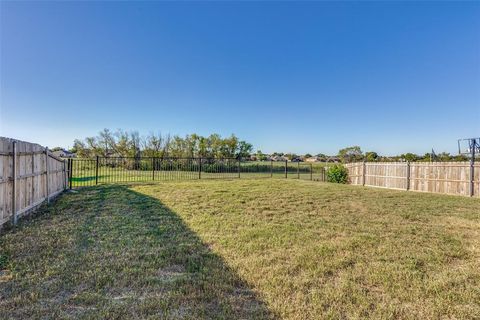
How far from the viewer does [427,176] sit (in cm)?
1095

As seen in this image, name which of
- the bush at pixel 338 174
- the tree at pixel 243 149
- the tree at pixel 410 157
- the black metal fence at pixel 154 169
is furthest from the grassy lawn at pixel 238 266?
the tree at pixel 243 149

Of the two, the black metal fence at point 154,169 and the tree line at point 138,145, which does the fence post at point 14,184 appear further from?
the tree line at point 138,145

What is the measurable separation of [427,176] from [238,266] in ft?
38.6

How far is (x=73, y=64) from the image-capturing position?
10.0 meters

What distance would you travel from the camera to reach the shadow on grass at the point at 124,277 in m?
1.81

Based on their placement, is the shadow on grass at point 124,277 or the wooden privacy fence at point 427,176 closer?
the shadow on grass at point 124,277

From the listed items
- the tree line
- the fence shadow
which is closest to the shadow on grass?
the fence shadow

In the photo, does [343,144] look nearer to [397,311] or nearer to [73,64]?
[73,64]

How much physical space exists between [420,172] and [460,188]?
1.58 metres

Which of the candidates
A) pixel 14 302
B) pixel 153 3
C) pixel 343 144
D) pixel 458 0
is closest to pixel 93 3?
pixel 153 3

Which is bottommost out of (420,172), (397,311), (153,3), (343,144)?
(397,311)

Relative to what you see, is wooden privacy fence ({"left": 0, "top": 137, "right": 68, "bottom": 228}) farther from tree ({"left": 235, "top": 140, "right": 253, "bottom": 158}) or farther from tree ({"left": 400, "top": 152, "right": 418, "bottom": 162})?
tree ({"left": 400, "top": 152, "right": 418, "bottom": 162})

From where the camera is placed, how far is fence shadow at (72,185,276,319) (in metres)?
1.85

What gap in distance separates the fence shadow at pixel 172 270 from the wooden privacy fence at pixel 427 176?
36.9 feet
